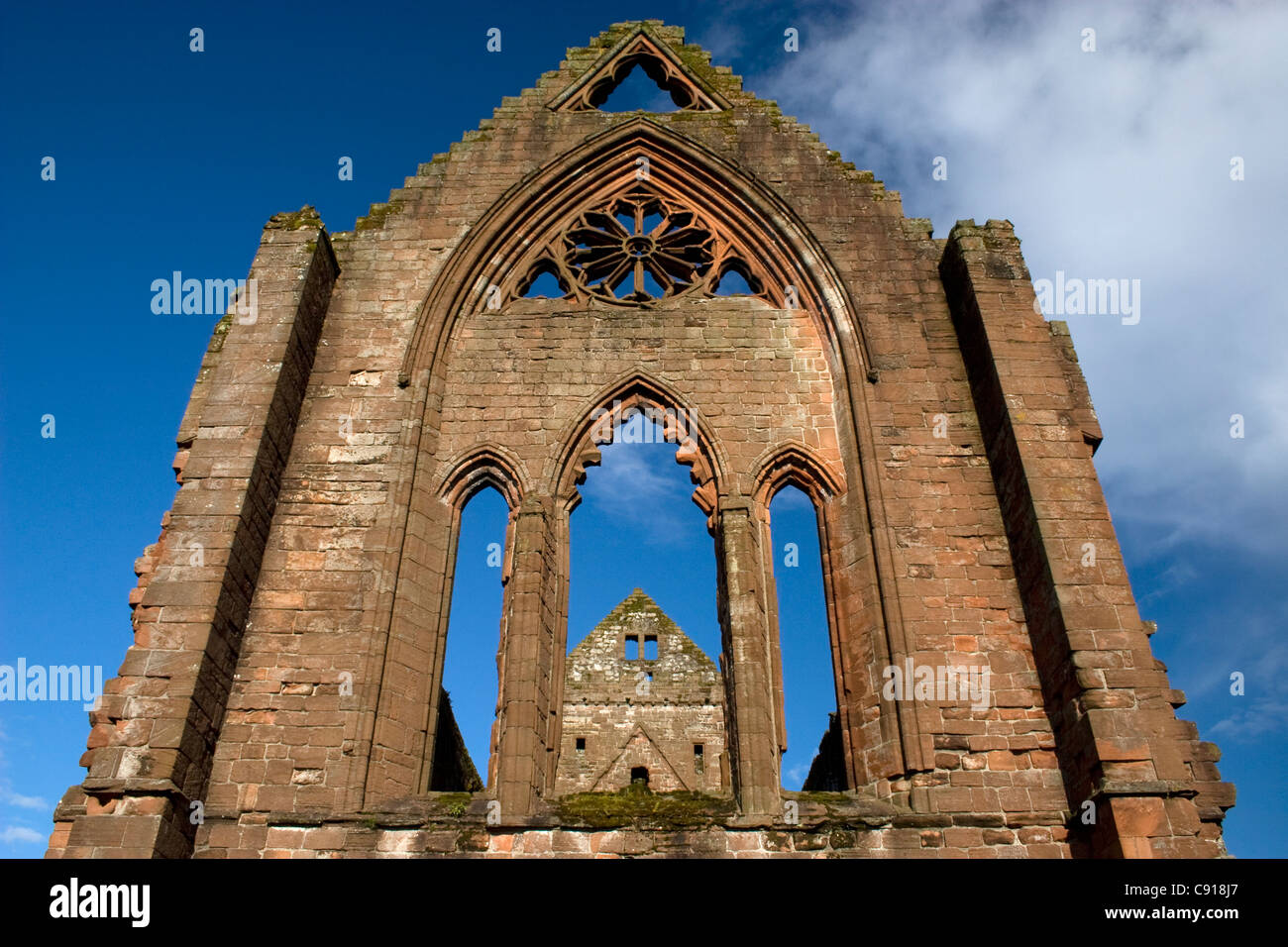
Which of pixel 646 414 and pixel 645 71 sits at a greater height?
pixel 645 71

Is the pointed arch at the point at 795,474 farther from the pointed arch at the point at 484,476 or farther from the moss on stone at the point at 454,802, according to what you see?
the moss on stone at the point at 454,802

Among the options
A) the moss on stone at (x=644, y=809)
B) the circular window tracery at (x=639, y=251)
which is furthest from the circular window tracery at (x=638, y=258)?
the moss on stone at (x=644, y=809)

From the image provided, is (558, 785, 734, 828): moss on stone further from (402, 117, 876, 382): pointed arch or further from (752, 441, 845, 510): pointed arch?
(402, 117, 876, 382): pointed arch

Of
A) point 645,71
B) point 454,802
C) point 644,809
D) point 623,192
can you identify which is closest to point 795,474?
point 644,809

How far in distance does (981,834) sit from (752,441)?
3959 mm

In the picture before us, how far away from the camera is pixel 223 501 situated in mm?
8086

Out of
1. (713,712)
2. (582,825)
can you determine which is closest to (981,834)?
(582,825)

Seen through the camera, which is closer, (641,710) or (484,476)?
(484,476)

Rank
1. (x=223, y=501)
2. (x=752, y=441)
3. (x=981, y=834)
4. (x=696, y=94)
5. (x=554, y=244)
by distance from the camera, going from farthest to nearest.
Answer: (x=696, y=94), (x=554, y=244), (x=752, y=441), (x=223, y=501), (x=981, y=834)

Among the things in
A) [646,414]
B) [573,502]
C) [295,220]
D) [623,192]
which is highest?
[623,192]

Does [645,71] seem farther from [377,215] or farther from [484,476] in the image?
[484,476]

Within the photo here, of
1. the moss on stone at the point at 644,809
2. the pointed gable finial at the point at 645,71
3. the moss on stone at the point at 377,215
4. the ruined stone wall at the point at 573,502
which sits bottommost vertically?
the moss on stone at the point at 644,809

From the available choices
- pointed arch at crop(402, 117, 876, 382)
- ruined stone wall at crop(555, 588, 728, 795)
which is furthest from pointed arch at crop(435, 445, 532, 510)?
ruined stone wall at crop(555, 588, 728, 795)
